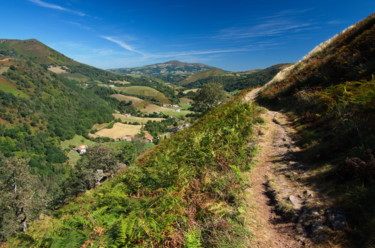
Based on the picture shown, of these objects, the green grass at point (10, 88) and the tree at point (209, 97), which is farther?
the green grass at point (10, 88)

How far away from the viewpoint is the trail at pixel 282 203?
11.8ft

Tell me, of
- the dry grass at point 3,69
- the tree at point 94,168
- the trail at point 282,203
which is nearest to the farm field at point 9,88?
the dry grass at point 3,69

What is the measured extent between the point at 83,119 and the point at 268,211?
204157 mm

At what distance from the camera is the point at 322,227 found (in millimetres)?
3465

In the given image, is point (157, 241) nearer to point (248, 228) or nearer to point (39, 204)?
point (248, 228)

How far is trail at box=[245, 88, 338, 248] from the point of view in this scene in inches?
141

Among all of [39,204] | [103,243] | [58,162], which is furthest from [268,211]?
[58,162]

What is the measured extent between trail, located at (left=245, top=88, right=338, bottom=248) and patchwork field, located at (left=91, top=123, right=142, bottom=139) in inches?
5593

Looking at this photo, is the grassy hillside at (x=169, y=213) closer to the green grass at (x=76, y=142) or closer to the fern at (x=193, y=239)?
the fern at (x=193, y=239)

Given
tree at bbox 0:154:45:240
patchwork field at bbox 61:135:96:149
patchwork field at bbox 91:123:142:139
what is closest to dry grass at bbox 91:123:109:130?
patchwork field at bbox 91:123:142:139

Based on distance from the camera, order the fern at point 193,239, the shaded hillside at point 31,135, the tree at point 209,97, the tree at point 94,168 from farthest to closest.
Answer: the tree at point 209,97 → the tree at point 94,168 → the shaded hillside at point 31,135 → the fern at point 193,239

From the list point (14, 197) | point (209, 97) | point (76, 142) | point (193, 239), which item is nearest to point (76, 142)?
point (76, 142)

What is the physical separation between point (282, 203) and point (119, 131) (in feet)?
518

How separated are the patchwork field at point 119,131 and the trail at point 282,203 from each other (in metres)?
142
